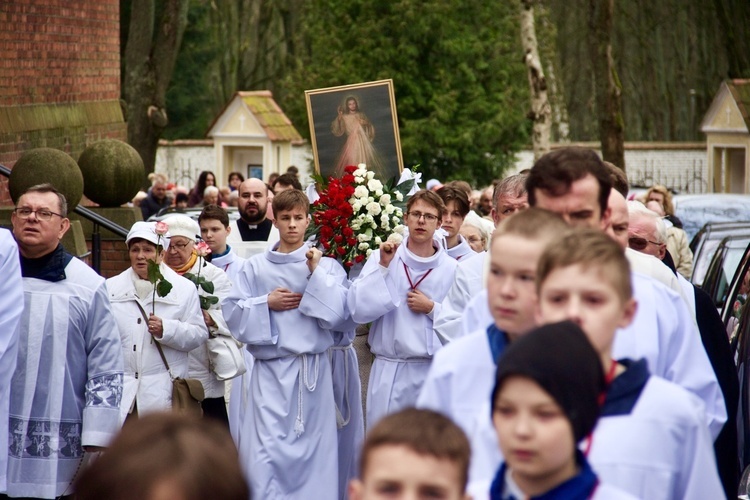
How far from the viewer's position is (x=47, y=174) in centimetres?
1105

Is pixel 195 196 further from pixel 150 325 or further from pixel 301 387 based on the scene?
pixel 150 325

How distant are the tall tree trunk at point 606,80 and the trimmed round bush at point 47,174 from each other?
505 inches

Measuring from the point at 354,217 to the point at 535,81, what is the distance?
1315cm

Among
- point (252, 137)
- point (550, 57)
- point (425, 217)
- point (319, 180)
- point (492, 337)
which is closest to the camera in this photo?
point (492, 337)

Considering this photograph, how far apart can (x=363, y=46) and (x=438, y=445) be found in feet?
87.9

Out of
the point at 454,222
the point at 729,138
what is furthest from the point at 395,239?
the point at 729,138

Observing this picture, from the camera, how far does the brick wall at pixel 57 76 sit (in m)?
13.4

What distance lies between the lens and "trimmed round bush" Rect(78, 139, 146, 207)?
1240 centimetres

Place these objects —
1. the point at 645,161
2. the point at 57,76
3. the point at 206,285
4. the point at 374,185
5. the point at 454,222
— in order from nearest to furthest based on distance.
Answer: the point at 206,285 → the point at 374,185 → the point at 454,222 → the point at 57,76 → the point at 645,161

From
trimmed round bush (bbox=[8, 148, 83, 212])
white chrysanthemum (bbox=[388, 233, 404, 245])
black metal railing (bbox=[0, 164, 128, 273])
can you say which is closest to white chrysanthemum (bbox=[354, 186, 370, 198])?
white chrysanthemum (bbox=[388, 233, 404, 245])

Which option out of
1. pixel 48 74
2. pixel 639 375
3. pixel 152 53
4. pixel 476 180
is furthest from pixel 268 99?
pixel 639 375

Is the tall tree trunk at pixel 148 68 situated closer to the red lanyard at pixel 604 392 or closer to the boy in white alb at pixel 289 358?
the boy in white alb at pixel 289 358

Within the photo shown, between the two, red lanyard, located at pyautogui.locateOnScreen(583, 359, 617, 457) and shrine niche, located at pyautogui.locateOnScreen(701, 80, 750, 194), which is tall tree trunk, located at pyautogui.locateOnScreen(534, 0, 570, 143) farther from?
red lanyard, located at pyautogui.locateOnScreen(583, 359, 617, 457)

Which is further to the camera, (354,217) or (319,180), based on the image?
(319,180)
